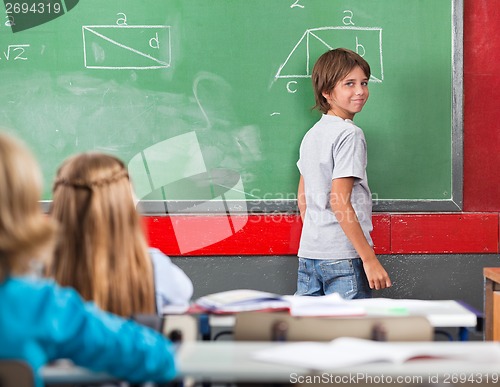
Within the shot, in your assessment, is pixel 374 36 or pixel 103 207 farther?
pixel 374 36

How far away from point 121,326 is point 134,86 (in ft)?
7.92

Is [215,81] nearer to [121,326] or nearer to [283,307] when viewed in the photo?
[283,307]

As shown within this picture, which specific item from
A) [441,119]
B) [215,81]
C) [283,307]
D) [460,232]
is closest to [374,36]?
[441,119]

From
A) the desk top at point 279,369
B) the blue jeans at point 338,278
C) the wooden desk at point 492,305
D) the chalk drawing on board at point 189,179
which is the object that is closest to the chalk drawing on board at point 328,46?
the chalk drawing on board at point 189,179

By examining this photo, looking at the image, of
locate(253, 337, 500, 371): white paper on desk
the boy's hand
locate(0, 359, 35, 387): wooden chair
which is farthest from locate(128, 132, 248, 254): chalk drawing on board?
locate(0, 359, 35, 387): wooden chair

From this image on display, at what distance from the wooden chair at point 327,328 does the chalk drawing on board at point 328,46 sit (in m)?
2.03

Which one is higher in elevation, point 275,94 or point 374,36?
point 374,36

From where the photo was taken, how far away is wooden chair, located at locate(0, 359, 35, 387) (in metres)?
1.32

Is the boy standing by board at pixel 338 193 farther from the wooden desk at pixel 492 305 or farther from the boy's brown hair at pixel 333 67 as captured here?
the wooden desk at pixel 492 305

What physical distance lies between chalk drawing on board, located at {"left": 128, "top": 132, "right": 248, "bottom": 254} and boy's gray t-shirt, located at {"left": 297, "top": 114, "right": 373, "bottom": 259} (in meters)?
0.51

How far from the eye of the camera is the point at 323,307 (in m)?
2.29

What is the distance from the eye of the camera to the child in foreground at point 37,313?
4.23 feet

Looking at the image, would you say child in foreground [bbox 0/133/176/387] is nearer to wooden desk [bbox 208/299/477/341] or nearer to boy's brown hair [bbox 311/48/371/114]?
wooden desk [bbox 208/299/477/341]

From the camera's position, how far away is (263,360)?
161 cm
